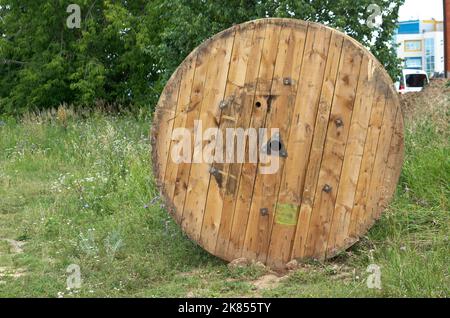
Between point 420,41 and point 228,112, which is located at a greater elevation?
point 420,41

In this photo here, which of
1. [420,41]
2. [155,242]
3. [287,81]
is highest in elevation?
[420,41]

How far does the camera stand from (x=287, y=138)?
4.86 meters

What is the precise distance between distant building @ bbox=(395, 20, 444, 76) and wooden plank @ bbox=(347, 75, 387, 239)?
50.5 m

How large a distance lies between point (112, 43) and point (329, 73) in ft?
42.0

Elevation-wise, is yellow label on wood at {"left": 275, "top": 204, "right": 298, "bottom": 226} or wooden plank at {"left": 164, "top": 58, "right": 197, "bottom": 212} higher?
wooden plank at {"left": 164, "top": 58, "right": 197, "bottom": 212}

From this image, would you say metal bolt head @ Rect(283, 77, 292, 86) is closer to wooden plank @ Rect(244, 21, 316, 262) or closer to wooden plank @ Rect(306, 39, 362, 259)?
wooden plank @ Rect(244, 21, 316, 262)

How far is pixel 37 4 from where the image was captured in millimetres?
17484

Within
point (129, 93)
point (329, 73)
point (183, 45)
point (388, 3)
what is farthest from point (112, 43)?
point (329, 73)

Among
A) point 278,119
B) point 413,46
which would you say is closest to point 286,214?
point 278,119

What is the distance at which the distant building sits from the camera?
58.2 m

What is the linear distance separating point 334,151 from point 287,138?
324mm

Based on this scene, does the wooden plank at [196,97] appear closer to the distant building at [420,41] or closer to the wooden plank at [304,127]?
the wooden plank at [304,127]

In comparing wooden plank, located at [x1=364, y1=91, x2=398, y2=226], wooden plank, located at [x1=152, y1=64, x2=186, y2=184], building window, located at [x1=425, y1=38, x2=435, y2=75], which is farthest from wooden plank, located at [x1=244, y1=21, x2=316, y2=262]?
building window, located at [x1=425, y1=38, x2=435, y2=75]

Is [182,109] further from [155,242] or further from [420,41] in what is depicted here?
[420,41]
